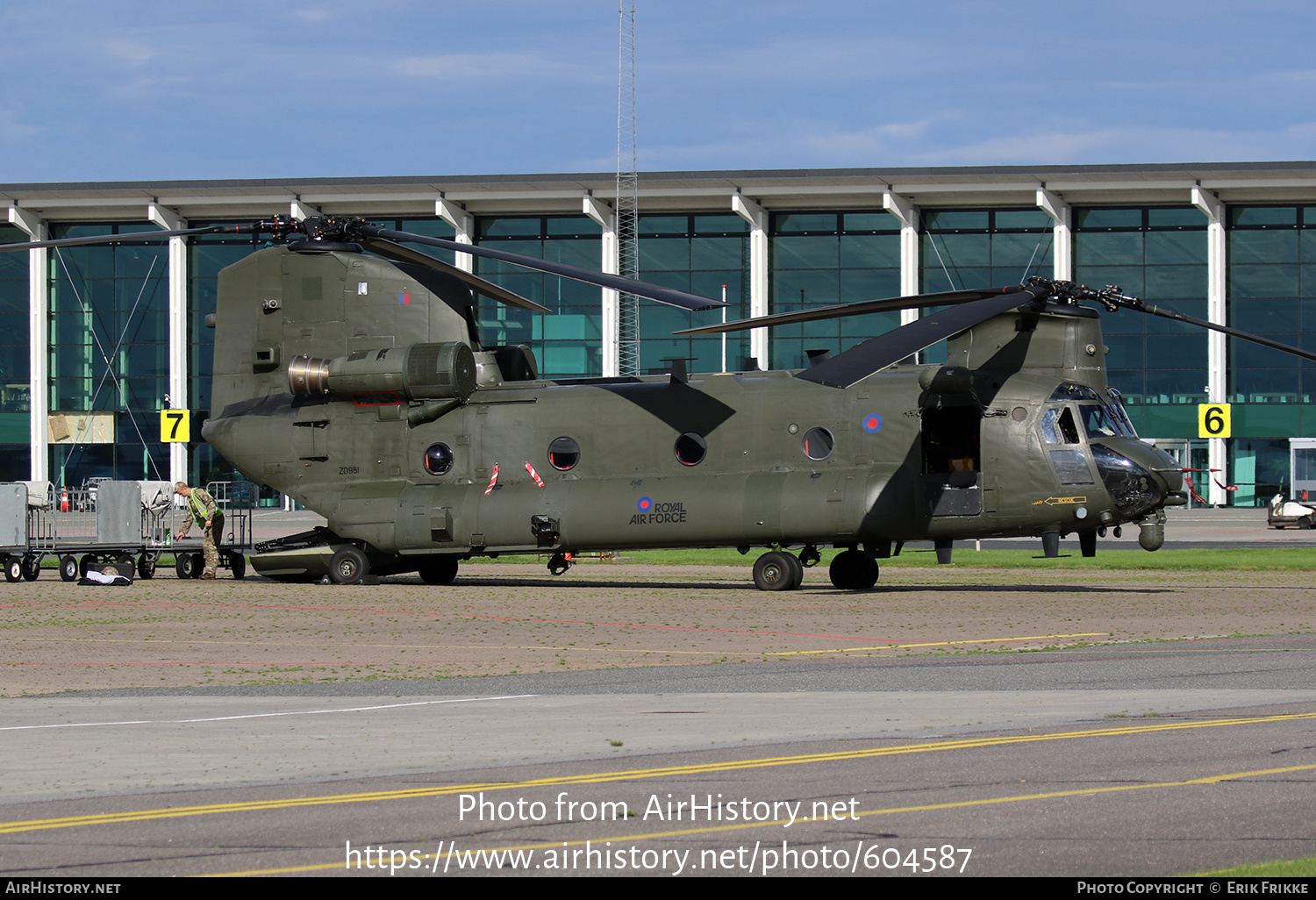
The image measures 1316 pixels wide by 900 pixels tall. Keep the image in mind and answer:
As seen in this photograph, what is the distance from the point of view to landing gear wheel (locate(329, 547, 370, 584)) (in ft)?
80.6

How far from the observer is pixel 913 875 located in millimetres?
5648

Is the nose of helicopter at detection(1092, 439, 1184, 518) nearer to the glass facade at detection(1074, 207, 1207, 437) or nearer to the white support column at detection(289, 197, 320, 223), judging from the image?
the glass facade at detection(1074, 207, 1207, 437)

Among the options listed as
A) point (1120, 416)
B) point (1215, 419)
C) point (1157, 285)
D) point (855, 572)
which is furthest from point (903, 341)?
point (1157, 285)

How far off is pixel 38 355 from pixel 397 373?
42.5 metres

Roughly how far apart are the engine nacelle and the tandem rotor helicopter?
4 centimetres

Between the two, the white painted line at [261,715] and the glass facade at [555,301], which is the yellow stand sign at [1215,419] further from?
the white painted line at [261,715]

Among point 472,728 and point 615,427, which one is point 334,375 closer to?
point 615,427

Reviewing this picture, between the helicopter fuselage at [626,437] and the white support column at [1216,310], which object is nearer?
the helicopter fuselage at [626,437]

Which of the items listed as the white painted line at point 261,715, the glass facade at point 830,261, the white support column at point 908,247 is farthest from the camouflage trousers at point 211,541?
the white support column at point 908,247

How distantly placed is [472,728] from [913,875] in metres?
4.52

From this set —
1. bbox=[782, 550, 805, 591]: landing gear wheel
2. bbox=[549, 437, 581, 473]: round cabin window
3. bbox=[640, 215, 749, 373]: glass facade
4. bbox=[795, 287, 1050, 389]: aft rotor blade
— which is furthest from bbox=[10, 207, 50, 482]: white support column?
bbox=[795, 287, 1050, 389]: aft rotor blade

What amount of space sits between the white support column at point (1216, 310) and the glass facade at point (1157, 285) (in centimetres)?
60

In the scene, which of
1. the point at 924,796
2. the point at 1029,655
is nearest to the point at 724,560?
the point at 1029,655

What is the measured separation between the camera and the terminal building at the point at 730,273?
56375 millimetres
